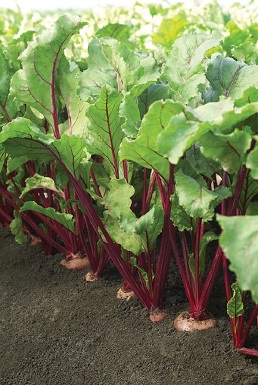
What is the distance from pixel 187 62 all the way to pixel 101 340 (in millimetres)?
935

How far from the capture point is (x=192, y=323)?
65.4 inches

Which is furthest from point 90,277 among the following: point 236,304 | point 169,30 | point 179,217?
point 169,30

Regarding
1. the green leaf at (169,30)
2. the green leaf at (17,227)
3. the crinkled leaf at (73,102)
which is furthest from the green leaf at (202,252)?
the green leaf at (169,30)

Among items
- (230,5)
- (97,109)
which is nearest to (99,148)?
(97,109)

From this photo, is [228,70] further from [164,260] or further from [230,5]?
[230,5]

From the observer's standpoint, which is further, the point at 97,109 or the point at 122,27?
the point at 122,27

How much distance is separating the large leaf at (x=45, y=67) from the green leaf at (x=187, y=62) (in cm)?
32

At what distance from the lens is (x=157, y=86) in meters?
1.66

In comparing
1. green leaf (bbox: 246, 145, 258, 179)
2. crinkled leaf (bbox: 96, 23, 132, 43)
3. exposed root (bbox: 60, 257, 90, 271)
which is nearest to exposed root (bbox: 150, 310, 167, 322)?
exposed root (bbox: 60, 257, 90, 271)

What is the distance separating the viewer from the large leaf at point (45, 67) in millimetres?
1663

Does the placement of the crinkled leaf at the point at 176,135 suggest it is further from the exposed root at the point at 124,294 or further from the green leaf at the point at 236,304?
the exposed root at the point at 124,294

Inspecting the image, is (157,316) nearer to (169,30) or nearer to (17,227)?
(17,227)

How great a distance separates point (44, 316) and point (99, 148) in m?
0.67

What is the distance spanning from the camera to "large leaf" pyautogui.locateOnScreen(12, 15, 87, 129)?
1.66m
